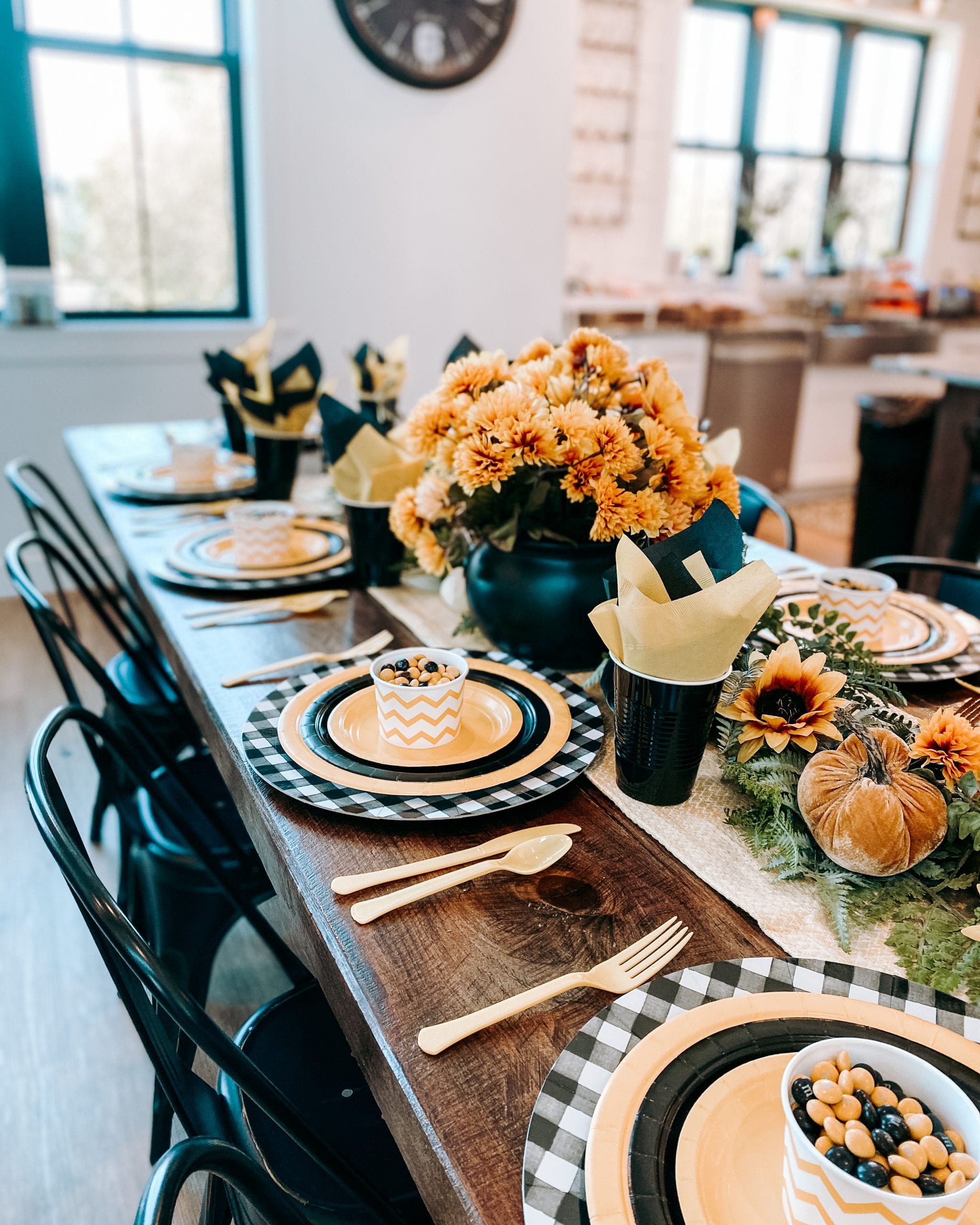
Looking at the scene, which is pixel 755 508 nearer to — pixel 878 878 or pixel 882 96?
pixel 878 878

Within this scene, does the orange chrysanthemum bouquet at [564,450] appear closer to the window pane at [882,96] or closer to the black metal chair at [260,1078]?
the black metal chair at [260,1078]

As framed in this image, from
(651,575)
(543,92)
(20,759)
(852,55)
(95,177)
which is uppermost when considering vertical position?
(852,55)

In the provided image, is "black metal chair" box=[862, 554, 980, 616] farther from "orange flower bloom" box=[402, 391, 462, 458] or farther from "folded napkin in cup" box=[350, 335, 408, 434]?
"folded napkin in cup" box=[350, 335, 408, 434]

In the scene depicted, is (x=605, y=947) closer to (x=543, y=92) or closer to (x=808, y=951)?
(x=808, y=951)

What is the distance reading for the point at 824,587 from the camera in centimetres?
111

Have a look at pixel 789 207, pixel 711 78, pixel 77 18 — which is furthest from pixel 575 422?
pixel 789 207

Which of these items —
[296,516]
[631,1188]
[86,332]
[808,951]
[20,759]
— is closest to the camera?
[631,1188]

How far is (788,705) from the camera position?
31.0 inches

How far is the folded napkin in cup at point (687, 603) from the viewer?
2.26 feet

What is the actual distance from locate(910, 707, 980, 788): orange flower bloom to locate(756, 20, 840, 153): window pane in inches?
221

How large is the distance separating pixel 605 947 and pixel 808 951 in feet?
0.44

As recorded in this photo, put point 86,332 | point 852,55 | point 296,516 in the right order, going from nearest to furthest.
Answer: point 296,516 → point 86,332 → point 852,55

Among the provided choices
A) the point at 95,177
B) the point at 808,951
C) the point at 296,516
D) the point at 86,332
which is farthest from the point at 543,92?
the point at 808,951

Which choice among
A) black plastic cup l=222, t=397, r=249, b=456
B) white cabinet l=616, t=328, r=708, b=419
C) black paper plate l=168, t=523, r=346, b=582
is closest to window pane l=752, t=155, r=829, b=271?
white cabinet l=616, t=328, r=708, b=419
